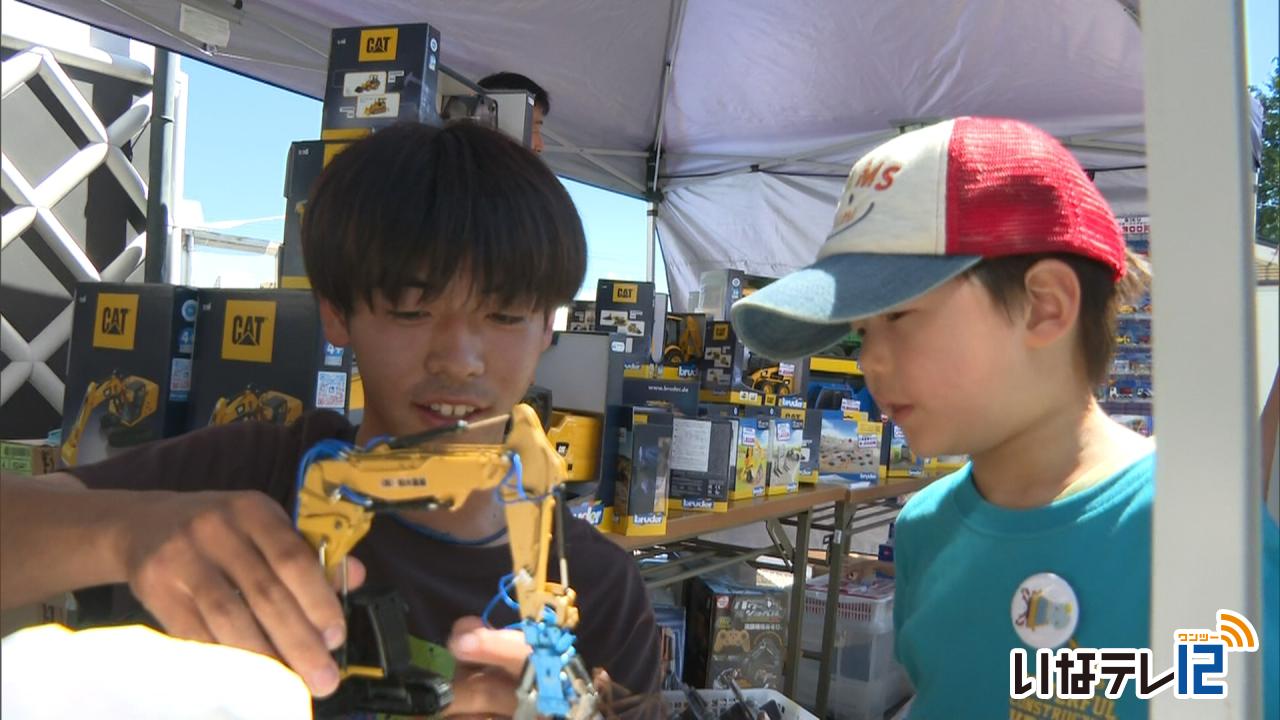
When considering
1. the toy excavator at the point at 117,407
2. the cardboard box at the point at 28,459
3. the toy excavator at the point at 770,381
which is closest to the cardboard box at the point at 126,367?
the toy excavator at the point at 117,407

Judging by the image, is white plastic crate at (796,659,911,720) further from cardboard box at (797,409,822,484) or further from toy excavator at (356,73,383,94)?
toy excavator at (356,73,383,94)

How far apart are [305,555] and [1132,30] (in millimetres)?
4403

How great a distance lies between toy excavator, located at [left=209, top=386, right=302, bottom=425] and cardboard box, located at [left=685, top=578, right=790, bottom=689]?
1906 millimetres

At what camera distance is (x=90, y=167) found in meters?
3.10

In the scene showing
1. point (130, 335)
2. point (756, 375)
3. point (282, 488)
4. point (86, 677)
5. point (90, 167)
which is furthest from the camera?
point (756, 375)

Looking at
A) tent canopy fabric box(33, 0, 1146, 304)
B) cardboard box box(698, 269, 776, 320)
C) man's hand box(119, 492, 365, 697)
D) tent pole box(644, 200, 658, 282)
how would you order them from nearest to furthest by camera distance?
man's hand box(119, 492, 365, 697) → tent canopy fabric box(33, 0, 1146, 304) → cardboard box box(698, 269, 776, 320) → tent pole box(644, 200, 658, 282)

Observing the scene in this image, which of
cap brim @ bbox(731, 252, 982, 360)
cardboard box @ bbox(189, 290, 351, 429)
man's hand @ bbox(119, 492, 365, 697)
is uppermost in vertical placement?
cap brim @ bbox(731, 252, 982, 360)

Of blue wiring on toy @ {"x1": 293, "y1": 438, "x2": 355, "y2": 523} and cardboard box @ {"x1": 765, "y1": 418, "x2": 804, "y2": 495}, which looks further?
cardboard box @ {"x1": 765, "y1": 418, "x2": 804, "y2": 495}

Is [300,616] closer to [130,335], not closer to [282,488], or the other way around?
[282,488]

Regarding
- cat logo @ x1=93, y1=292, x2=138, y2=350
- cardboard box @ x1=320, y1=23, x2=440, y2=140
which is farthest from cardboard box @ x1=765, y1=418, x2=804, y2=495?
cat logo @ x1=93, y1=292, x2=138, y2=350

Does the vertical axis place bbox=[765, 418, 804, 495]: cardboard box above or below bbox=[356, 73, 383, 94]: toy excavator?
below

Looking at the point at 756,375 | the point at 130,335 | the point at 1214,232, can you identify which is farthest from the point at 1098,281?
the point at 756,375

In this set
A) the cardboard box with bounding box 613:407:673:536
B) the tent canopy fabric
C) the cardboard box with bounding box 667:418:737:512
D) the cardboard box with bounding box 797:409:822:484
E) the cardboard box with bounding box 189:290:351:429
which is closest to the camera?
the cardboard box with bounding box 189:290:351:429

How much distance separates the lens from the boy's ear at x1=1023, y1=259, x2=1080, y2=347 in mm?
869
